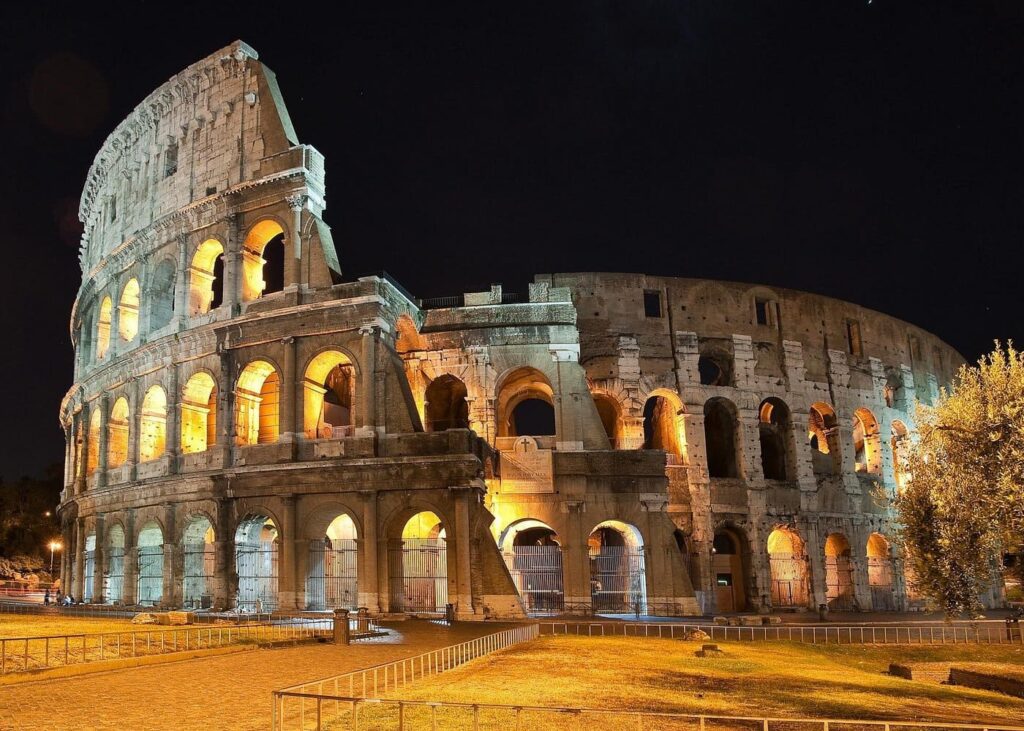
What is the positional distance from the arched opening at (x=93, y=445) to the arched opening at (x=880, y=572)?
28.3 metres

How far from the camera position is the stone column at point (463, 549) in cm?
2189

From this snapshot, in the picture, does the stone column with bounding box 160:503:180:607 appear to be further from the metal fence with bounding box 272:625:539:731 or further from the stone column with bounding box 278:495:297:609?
the metal fence with bounding box 272:625:539:731

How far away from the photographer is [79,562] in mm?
29734

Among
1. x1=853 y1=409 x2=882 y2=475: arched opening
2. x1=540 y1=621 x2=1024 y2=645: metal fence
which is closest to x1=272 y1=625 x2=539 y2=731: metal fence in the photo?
x1=540 y1=621 x2=1024 y2=645: metal fence

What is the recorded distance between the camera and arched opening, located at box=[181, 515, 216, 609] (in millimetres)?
25328

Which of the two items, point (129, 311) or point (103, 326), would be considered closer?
point (129, 311)

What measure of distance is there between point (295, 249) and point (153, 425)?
829 cm

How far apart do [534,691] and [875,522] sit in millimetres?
25598

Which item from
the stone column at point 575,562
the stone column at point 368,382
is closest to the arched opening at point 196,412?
the stone column at point 368,382

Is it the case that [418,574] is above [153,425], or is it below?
below

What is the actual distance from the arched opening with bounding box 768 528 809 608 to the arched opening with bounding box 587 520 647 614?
631 centimetres

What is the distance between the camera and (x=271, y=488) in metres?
23.7

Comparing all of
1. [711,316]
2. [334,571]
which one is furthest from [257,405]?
[711,316]

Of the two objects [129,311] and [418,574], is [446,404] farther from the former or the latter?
[129,311]
